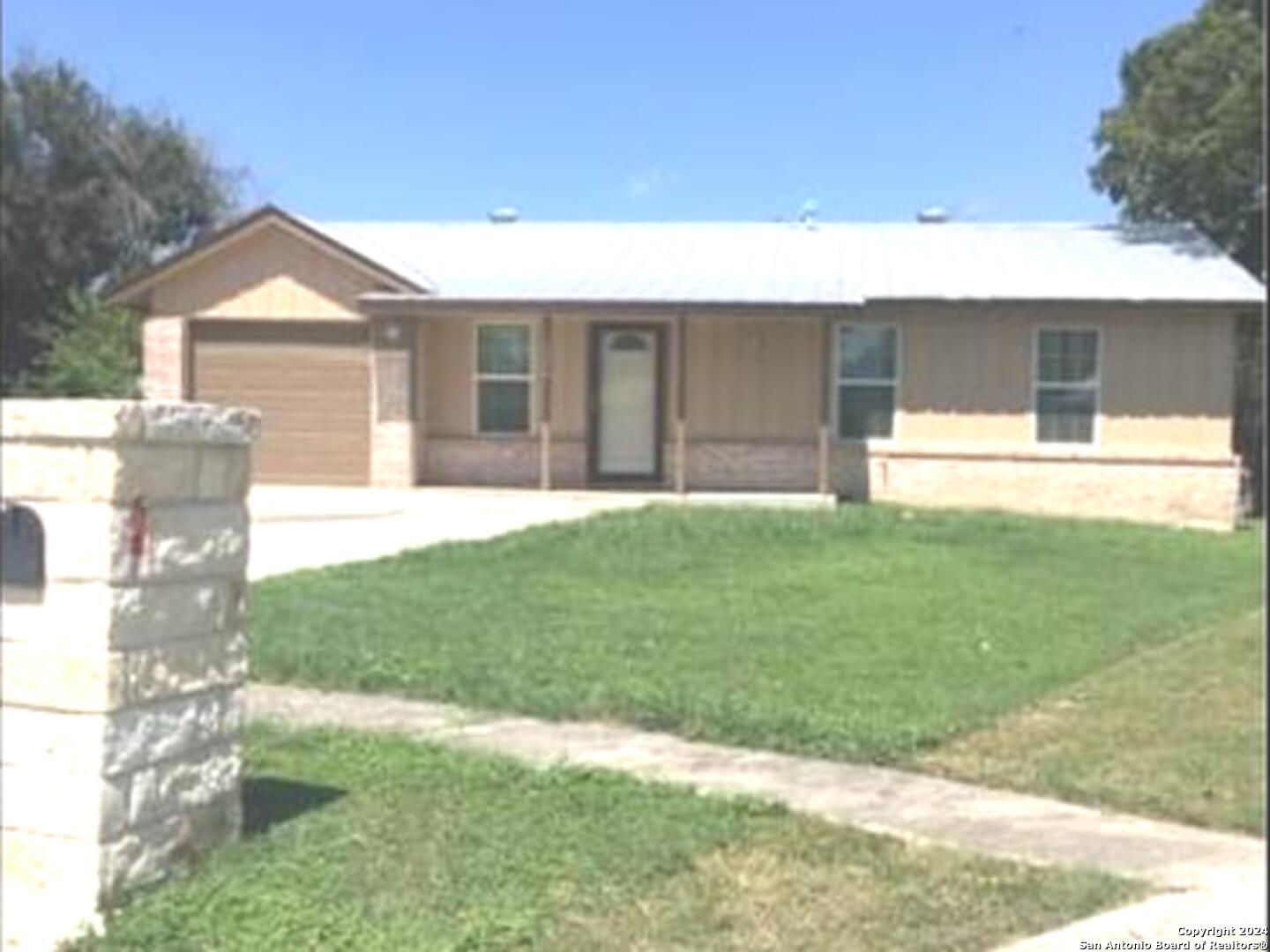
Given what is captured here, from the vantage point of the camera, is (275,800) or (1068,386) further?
(1068,386)

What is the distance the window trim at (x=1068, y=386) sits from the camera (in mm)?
24406

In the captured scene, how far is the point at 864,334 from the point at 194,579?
19.1 metres

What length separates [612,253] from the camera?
1088 inches

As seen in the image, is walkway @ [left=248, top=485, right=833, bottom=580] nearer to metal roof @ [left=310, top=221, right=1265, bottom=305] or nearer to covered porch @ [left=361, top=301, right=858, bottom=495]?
covered porch @ [left=361, top=301, right=858, bottom=495]

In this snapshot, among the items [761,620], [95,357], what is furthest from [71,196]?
[761,620]

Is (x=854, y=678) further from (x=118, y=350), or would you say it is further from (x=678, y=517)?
(x=118, y=350)

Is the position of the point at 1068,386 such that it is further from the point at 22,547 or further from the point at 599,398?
the point at 22,547

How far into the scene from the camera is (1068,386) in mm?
24594

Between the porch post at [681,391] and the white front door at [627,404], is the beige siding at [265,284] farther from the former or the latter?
the porch post at [681,391]

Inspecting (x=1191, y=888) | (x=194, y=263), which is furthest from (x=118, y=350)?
(x=1191, y=888)

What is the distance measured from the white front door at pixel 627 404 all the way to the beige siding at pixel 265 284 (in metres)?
3.11

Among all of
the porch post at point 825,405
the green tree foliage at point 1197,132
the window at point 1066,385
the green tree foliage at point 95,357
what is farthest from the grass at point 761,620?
the green tree foliage at point 95,357

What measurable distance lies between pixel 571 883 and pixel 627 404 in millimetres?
19387

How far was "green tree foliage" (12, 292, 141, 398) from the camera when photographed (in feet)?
94.6
